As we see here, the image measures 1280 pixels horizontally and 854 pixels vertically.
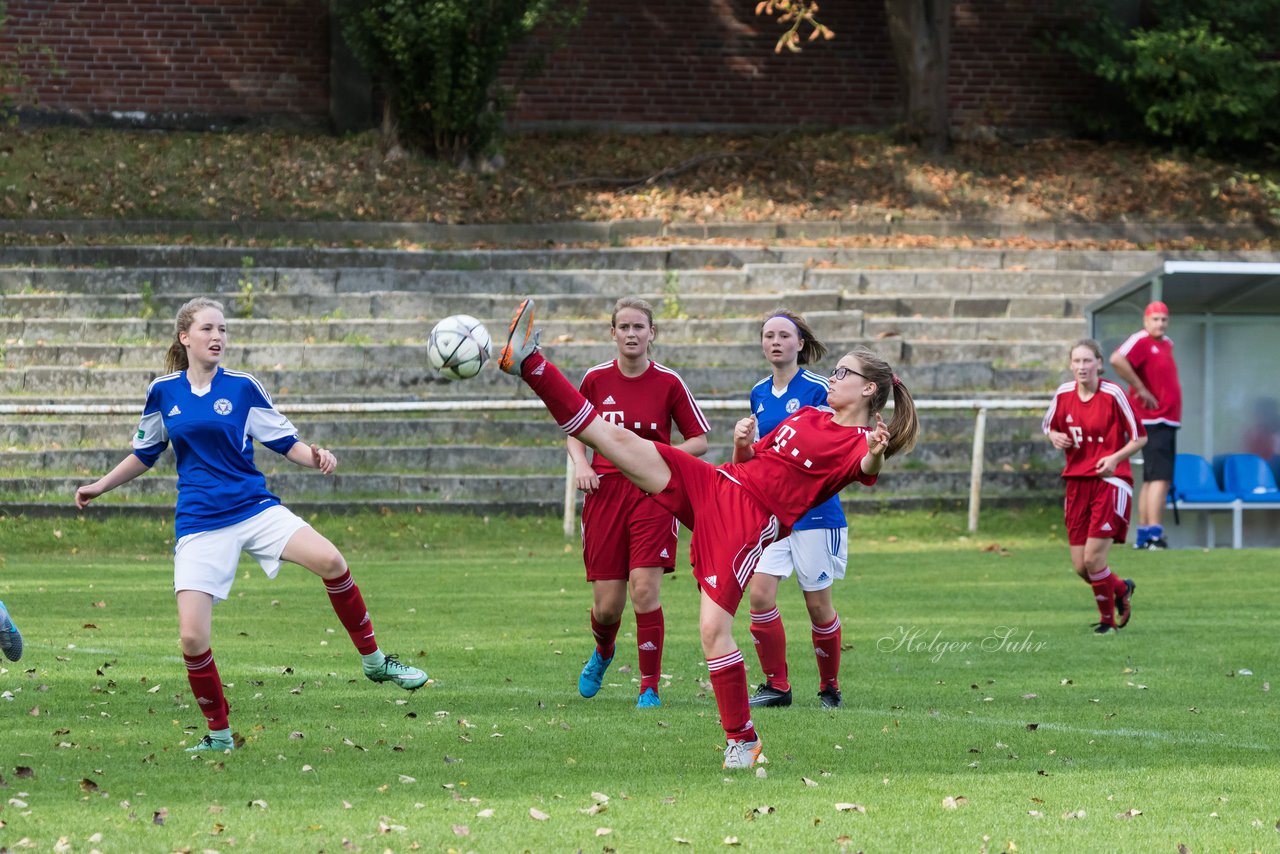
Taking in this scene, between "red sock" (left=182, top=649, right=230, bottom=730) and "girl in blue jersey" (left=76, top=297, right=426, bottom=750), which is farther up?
"girl in blue jersey" (left=76, top=297, right=426, bottom=750)

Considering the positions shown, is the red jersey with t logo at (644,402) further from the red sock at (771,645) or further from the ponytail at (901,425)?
the ponytail at (901,425)

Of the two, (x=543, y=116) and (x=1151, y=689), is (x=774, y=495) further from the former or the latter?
(x=543, y=116)

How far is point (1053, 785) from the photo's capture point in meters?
5.95

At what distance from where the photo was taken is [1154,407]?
1531 cm

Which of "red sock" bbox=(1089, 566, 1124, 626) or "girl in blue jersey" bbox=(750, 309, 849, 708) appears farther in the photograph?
"red sock" bbox=(1089, 566, 1124, 626)

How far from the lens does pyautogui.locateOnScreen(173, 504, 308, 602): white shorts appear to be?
257 inches

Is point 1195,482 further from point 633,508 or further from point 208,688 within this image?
point 208,688

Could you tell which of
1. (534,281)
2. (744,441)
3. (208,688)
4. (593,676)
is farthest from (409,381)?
(744,441)

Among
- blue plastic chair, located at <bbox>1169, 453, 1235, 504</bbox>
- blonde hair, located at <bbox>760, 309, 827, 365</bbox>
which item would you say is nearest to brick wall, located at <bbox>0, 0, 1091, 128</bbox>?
blue plastic chair, located at <bbox>1169, 453, 1235, 504</bbox>

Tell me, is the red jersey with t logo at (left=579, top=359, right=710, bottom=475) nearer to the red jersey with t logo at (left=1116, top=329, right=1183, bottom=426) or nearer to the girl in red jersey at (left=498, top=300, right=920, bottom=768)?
the girl in red jersey at (left=498, top=300, right=920, bottom=768)

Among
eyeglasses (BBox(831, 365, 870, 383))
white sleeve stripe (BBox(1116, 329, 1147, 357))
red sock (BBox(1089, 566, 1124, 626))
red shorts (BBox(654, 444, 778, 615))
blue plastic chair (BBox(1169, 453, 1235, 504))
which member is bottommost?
red sock (BBox(1089, 566, 1124, 626))

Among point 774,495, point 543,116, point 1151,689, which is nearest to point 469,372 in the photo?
point 774,495

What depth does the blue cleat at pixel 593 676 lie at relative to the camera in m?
7.86

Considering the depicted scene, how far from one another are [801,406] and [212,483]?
2.89 metres
